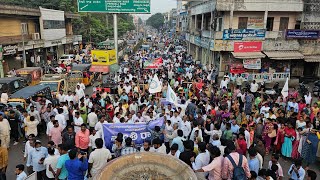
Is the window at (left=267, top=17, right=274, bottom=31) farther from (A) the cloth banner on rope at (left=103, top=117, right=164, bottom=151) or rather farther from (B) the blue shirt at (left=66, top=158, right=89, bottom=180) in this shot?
(B) the blue shirt at (left=66, top=158, right=89, bottom=180)

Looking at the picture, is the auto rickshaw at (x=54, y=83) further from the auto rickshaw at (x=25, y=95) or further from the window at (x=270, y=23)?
the window at (x=270, y=23)

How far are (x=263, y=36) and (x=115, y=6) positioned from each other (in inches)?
455

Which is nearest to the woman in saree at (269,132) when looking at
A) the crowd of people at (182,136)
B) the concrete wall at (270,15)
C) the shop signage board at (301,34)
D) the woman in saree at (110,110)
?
the crowd of people at (182,136)

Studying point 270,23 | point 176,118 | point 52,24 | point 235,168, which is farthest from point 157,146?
point 52,24

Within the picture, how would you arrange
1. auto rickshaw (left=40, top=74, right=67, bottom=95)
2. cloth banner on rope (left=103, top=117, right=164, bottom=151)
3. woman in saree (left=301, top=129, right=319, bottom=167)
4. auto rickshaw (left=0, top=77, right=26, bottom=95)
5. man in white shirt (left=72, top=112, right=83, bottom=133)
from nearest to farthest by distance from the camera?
cloth banner on rope (left=103, top=117, right=164, bottom=151) → woman in saree (left=301, top=129, right=319, bottom=167) → man in white shirt (left=72, top=112, right=83, bottom=133) → auto rickshaw (left=0, top=77, right=26, bottom=95) → auto rickshaw (left=40, top=74, right=67, bottom=95)

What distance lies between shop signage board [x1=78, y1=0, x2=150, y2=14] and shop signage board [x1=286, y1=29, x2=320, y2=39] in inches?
446

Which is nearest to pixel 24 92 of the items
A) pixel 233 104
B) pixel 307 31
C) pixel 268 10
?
pixel 233 104

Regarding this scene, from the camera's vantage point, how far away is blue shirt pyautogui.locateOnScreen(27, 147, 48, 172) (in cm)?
657

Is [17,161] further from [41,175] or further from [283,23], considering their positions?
[283,23]

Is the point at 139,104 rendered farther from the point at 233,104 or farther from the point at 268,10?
the point at 268,10

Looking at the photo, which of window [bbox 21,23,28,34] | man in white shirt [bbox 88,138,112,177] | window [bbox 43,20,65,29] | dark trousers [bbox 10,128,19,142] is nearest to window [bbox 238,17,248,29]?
dark trousers [bbox 10,128,19,142]

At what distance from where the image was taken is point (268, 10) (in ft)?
74.7

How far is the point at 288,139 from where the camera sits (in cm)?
884

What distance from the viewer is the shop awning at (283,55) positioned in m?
22.0
